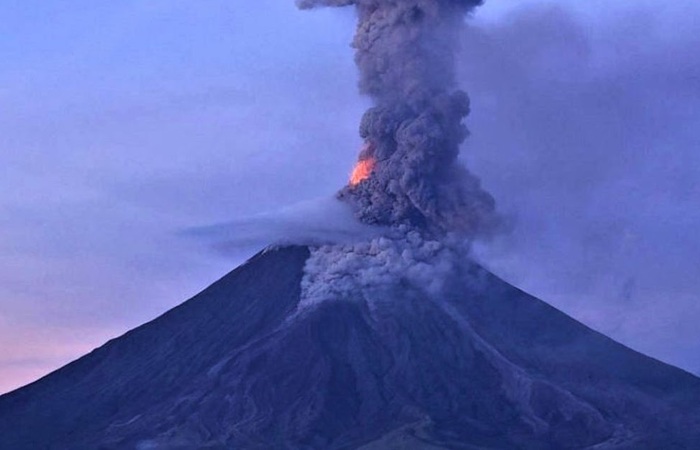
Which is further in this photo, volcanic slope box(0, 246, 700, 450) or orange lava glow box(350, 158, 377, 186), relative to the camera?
orange lava glow box(350, 158, 377, 186)

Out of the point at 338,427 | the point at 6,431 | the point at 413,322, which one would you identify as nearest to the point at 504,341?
the point at 413,322

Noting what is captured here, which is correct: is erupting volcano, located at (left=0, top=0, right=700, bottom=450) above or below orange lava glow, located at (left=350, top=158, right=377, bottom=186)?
below

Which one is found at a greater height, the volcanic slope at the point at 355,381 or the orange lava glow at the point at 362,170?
the orange lava glow at the point at 362,170

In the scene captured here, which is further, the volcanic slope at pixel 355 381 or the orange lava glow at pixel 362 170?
the orange lava glow at pixel 362 170
